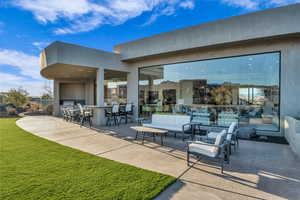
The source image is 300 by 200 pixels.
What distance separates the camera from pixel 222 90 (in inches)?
296

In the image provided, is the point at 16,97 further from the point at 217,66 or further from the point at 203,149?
the point at 203,149

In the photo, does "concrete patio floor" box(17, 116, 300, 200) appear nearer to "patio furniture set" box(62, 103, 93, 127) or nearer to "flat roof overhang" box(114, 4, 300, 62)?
"patio furniture set" box(62, 103, 93, 127)

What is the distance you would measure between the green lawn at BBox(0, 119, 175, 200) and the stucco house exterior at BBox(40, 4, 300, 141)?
4979 millimetres

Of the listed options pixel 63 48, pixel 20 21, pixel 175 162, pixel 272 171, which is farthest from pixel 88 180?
pixel 20 21

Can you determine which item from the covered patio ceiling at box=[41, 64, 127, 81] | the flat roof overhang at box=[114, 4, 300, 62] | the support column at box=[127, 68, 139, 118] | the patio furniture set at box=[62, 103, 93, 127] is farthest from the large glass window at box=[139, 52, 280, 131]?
the patio furniture set at box=[62, 103, 93, 127]

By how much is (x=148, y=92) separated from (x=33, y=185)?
7.64 meters

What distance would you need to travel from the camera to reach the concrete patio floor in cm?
244

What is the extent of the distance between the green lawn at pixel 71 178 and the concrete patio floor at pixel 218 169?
12.4 inches

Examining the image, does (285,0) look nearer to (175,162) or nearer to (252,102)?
(252,102)

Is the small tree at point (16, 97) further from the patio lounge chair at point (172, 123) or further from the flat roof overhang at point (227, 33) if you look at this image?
the patio lounge chair at point (172, 123)

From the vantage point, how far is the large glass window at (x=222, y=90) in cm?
656

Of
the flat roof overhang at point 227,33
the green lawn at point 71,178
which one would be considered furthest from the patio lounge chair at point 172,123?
the flat roof overhang at point 227,33

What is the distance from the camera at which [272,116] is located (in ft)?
21.5

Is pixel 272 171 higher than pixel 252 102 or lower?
lower
